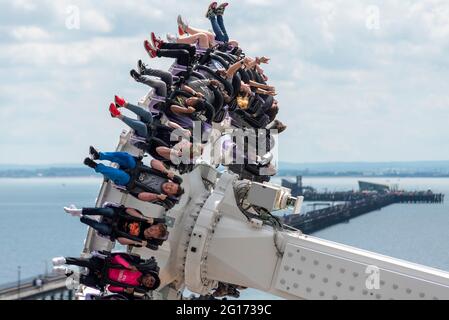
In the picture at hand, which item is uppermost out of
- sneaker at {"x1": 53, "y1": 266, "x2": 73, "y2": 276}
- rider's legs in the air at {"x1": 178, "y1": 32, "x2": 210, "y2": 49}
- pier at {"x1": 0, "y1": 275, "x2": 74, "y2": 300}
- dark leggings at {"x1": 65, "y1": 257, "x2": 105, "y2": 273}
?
rider's legs in the air at {"x1": 178, "y1": 32, "x2": 210, "y2": 49}

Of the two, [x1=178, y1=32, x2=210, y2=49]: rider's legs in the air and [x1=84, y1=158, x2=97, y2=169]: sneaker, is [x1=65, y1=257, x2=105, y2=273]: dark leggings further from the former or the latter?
[x1=178, y1=32, x2=210, y2=49]: rider's legs in the air

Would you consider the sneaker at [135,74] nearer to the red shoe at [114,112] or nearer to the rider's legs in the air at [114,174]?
the red shoe at [114,112]

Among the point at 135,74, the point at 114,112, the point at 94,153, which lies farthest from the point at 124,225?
the point at 135,74

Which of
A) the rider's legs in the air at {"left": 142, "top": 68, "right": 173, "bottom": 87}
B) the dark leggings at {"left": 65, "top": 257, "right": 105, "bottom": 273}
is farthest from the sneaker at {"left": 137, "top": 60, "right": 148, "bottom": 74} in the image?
the dark leggings at {"left": 65, "top": 257, "right": 105, "bottom": 273}

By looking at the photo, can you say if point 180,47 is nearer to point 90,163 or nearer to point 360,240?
point 90,163

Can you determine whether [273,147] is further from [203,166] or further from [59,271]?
[59,271]

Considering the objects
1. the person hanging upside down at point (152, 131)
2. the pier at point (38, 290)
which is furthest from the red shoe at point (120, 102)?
the pier at point (38, 290)
